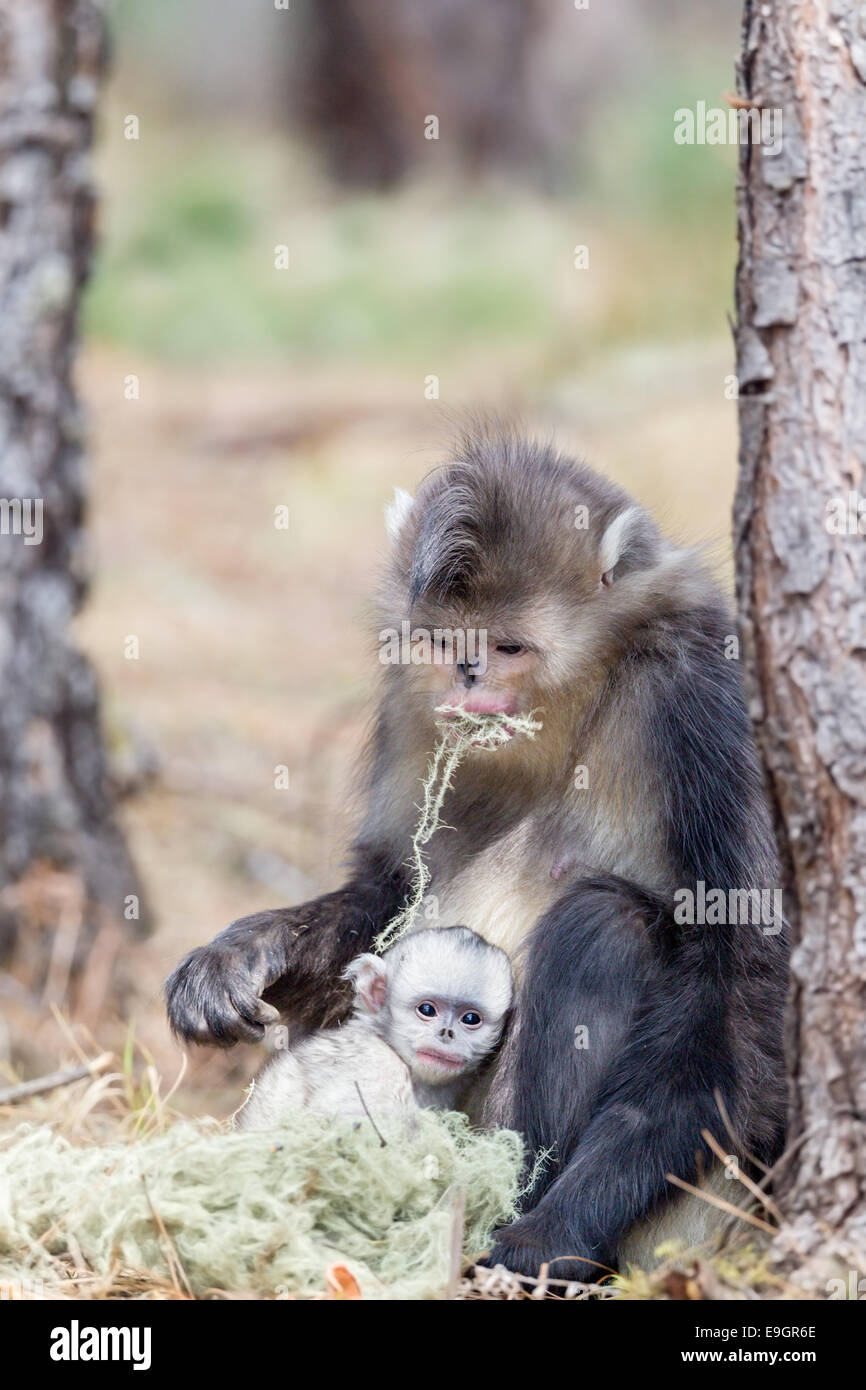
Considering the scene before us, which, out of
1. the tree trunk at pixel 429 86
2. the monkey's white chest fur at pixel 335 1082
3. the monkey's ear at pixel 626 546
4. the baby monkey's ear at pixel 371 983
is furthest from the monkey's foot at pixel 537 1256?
the tree trunk at pixel 429 86

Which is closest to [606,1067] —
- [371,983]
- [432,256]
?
[371,983]

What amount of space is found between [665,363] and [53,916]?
9759 millimetres

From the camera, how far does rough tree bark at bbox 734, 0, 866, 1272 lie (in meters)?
3.16

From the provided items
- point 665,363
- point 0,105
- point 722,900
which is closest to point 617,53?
point 665,363

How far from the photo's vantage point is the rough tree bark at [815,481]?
3156 millimetres

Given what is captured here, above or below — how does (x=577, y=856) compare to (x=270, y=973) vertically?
above

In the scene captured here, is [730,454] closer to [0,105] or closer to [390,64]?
[0,105]

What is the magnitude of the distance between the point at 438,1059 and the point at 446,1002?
162 mm

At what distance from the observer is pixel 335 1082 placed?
423 centimetres

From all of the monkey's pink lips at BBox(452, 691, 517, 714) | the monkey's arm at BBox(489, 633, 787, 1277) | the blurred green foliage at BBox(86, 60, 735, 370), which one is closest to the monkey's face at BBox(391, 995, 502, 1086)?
the monkey's arm at BBox(489, 633, 787, 1277)

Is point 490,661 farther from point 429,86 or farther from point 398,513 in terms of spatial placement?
point 429,86

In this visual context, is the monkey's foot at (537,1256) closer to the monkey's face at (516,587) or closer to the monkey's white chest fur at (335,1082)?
the monkey's white chest fur at (335,1082)

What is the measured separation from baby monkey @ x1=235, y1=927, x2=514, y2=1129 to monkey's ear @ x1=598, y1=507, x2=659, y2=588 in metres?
1.11

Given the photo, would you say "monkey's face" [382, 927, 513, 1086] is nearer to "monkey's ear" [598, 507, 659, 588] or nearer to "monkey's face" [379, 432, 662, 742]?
"monkey's face" [379, 432, 662, 742]
